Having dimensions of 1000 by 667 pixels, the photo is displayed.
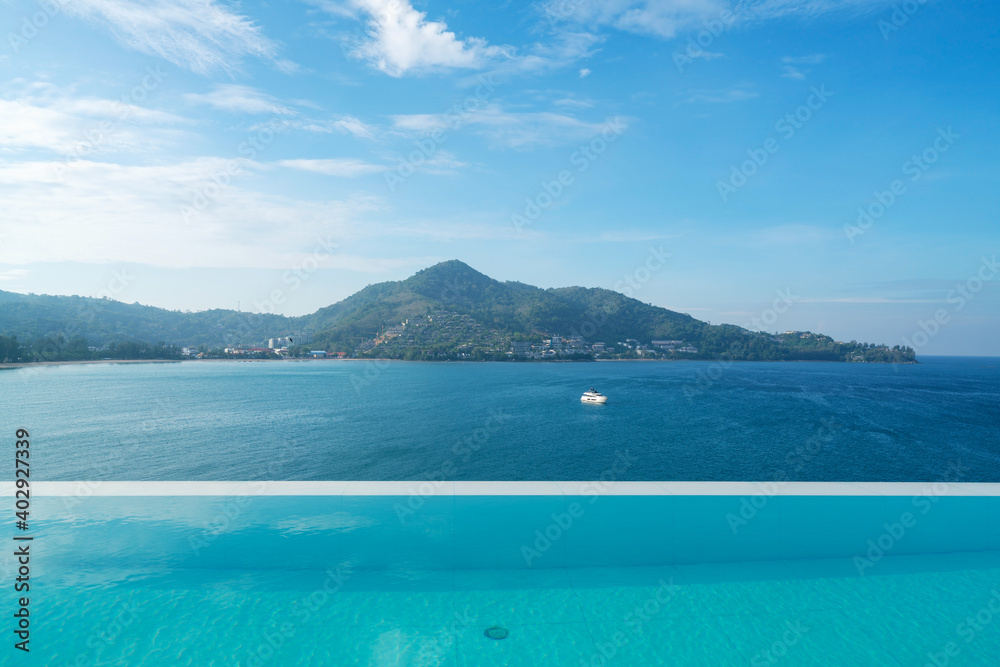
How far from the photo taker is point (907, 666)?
3230 mm

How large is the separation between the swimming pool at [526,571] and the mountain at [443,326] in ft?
220

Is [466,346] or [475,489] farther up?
[466,346]

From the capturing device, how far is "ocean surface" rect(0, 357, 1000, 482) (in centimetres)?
1780

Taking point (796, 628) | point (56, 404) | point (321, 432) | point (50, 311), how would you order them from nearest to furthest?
1. point (796, 628)
2. point (321, 432)
3. point (56, 404)
4. point (50, 311)

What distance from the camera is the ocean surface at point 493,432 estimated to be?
17797 mm

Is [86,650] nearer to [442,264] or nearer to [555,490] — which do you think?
[555,490]

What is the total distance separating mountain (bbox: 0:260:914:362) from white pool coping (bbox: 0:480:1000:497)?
2625 inches

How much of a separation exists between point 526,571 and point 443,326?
237 feet

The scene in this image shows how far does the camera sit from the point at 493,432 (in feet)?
77.7

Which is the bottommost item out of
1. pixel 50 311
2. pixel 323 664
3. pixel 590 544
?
pixel 323 664

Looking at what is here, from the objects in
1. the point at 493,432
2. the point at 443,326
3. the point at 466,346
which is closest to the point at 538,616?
the point at 493,432

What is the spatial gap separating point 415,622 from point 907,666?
10.8 feet

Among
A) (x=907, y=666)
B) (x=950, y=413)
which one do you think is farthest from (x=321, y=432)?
(x=950, y=413)

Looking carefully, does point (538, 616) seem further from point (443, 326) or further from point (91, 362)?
point (91, 362)
